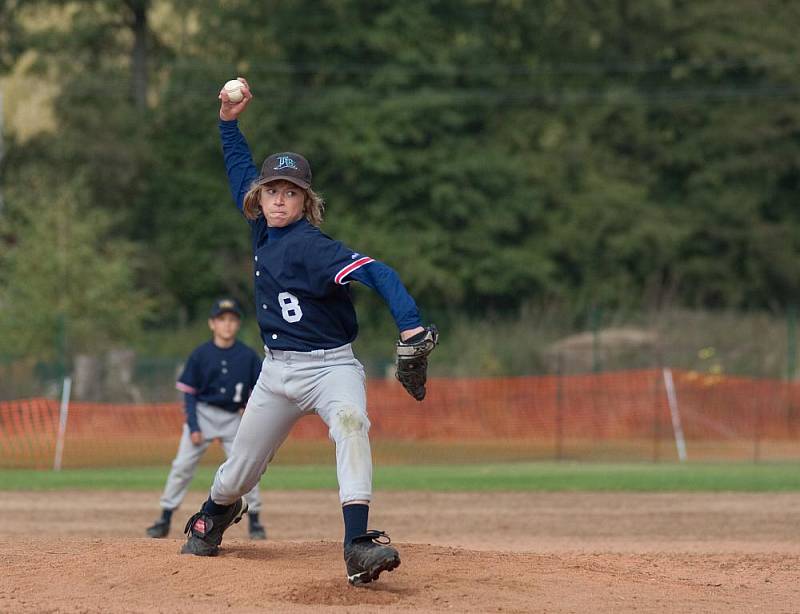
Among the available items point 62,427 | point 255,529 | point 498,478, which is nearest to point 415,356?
point 255,529

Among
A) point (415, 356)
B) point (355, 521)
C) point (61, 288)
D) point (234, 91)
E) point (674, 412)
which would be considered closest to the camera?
point (415, 356)

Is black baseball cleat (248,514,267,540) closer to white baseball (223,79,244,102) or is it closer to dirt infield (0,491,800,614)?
dirt infield (0,491,800,614)

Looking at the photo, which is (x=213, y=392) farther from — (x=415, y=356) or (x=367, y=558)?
(x=415, y=356)

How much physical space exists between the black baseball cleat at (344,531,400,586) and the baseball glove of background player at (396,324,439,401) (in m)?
0.75

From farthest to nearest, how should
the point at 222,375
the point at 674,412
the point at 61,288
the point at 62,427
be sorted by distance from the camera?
1. the point at 61,288
2. the point at 674,412
3. the point at 62,427
4. the point at 222,375

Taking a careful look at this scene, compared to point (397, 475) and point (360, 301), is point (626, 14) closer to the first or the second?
point (360, 301)

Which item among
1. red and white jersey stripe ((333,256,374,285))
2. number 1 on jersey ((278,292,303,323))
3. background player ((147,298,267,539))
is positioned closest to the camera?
red and white jersey stripe ((333,256,374,285))

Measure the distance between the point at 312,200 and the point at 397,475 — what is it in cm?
1152

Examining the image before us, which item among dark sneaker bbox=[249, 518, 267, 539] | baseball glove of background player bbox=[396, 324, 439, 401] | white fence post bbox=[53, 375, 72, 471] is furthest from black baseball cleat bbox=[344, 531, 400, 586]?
white fence post bbox=[53, 375, 72, 471]

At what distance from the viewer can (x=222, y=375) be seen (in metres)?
11.3

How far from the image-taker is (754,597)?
7.04 meters

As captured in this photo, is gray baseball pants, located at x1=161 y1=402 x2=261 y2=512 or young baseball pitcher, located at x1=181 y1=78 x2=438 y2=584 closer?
young baseball pitcher, located at x1=181 y1=78 x2=438 y2=584

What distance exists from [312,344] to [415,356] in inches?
26.5

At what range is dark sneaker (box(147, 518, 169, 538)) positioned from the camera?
11.2m
